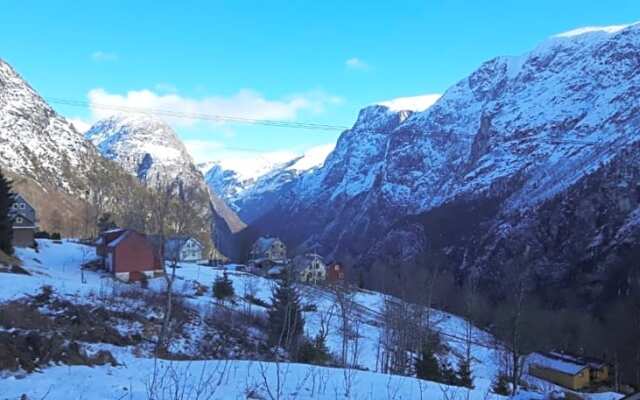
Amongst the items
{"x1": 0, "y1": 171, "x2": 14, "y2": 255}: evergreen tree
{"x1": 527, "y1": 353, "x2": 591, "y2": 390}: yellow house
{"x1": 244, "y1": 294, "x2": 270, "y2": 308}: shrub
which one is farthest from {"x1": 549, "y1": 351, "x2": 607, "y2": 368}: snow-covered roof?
{"x1": 0, "y1": 171, "x2": 14, "y2": 255}: evergreen tree

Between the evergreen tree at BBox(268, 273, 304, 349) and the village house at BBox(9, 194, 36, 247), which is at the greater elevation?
the village house at BBox(9, 194, 36, 247)

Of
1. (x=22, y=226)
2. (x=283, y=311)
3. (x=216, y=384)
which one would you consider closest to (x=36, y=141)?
(x=22, y=226)

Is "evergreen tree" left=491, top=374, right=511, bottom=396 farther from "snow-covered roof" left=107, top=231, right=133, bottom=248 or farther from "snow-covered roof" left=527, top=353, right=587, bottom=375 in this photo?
"snow-covered roof" left=107, top=231, right=133, bottom=248

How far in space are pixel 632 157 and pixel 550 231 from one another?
19935mm

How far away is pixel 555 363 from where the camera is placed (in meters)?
41.4

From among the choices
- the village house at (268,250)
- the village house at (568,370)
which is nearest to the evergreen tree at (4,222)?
the village house at (568,370)

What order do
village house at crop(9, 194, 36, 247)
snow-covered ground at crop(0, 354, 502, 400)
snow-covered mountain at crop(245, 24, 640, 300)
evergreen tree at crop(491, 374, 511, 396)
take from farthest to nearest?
snow-covered mountain at crop(245, 24, 640, 300)
village house at crop(9, 194, 36, 247)
evergreen tree at crop(491, 374, 511, 396)
snow-covered ground at crop(0, 354, 502, 400)

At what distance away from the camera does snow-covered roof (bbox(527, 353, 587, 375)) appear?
39531mm

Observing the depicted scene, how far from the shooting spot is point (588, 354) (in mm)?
49625

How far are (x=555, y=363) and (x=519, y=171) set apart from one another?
90.5 meters

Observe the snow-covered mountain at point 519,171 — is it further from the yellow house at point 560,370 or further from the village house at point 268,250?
the village house at point 268,250

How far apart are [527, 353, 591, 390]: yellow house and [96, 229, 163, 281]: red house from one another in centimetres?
3111

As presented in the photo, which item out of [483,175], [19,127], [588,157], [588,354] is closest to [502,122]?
[483,175]

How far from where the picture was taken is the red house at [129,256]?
37875 millimetres
